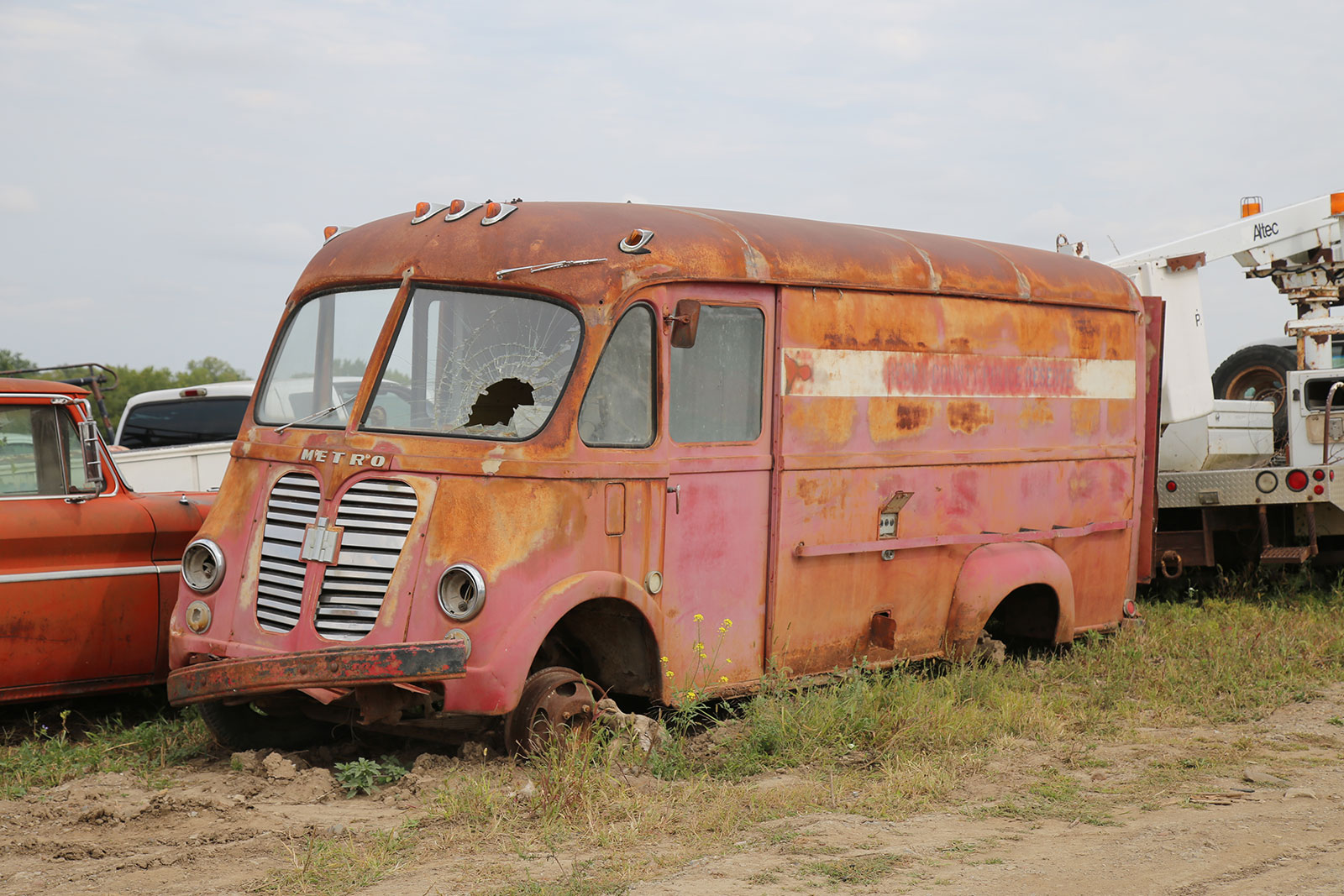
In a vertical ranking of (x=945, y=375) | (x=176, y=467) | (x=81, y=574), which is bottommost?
(x=81, y=574)

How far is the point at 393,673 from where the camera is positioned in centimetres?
507

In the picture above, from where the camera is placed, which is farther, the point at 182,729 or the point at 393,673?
the point at 182,729

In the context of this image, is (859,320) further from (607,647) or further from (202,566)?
(202,566)

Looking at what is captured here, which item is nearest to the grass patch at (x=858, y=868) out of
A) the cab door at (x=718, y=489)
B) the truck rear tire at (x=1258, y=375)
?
the cab door at (x=718, y=489)

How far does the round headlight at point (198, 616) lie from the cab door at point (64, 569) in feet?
3.01

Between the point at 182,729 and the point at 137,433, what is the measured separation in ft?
19.5

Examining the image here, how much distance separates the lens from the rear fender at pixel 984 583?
7195 millimetres

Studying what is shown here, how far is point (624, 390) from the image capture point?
5.84 meters

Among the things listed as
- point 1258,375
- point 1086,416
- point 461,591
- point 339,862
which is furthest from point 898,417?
point 1258,375

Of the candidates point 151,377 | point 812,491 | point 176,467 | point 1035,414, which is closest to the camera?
point 812,491

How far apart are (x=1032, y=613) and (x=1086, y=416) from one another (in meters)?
1.27

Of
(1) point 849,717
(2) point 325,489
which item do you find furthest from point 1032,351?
(2) point 325,489

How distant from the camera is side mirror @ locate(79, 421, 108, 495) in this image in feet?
21.1

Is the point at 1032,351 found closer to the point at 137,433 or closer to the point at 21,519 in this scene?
the point at 21,519
